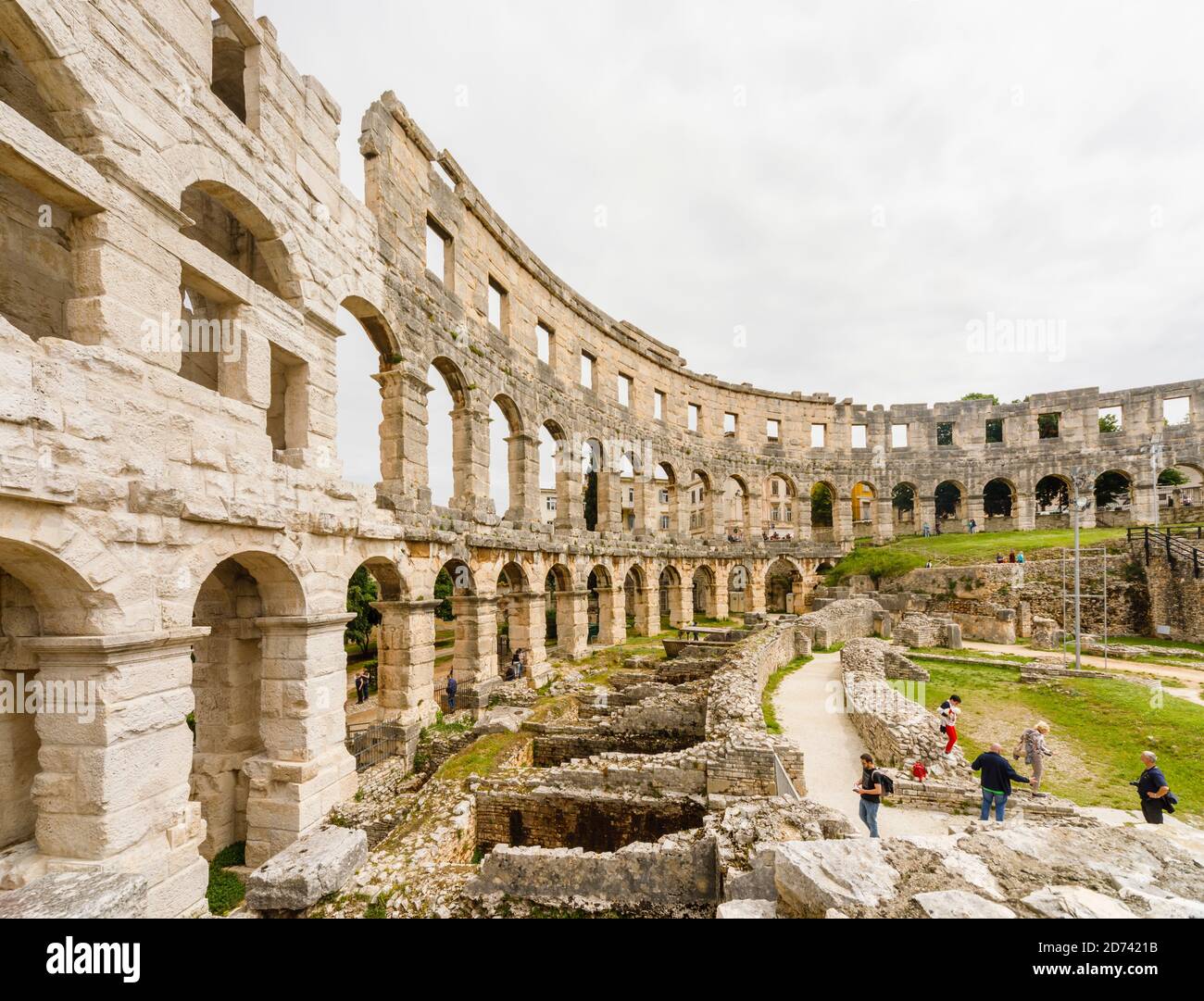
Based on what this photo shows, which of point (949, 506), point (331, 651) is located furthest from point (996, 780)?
point (949, 506)

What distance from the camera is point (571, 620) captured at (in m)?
20.1

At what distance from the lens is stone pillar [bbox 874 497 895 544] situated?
3678cm

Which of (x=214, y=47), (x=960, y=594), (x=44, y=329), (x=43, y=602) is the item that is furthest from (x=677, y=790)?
(x=960, y=594)

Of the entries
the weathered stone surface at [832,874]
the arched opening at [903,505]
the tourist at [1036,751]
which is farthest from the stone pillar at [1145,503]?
the weathered stone surface at [832,874]

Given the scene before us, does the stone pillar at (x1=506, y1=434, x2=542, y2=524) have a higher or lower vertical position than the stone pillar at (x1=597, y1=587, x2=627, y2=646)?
higher

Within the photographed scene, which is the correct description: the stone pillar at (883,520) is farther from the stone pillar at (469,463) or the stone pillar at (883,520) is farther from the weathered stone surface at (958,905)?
the weathered stone surface at (958,905)

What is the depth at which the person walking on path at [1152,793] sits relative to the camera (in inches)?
285

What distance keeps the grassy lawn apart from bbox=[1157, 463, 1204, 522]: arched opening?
1015 inches

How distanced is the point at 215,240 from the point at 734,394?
2791 centimetres

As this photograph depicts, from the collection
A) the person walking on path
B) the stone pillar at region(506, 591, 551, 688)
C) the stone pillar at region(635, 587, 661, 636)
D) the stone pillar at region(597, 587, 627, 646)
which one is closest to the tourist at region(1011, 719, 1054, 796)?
the person walking on path

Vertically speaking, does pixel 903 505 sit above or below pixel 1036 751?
above

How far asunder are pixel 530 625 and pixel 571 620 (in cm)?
311

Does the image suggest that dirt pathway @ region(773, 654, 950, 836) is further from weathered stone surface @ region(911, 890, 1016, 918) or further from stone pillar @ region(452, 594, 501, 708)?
stone pillar @ region(452, 594, 501, 708)

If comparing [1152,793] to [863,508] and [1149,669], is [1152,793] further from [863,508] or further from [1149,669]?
[863,508]
